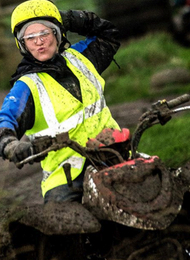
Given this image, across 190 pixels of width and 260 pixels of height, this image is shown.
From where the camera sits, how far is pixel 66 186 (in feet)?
13.4

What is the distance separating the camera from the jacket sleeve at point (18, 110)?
4035mm

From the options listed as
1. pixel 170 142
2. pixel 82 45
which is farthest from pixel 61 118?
pixel 170 142

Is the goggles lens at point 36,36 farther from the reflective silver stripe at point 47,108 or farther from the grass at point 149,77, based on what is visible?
the grass at point 149,77

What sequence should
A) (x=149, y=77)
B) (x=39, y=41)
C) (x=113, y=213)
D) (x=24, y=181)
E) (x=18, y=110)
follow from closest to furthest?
1. (x=113, y=213)
2. (x=18, y=110)
3. (x=39, y=41)
4. (x=24, y=181)
5. (x=149, y=77)

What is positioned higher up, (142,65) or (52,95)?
(52,95)

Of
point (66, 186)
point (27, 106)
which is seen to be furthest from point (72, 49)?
point (66, 186)

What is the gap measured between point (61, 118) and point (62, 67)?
385 millimetres

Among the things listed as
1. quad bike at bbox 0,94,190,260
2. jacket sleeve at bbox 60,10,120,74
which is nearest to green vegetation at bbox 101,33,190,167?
jacket sleeve at bbox 60,10,120,74

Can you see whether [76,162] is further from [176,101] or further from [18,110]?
[176,101]

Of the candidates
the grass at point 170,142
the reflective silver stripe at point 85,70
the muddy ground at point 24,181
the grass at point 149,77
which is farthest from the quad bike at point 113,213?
the grass at point 149,77

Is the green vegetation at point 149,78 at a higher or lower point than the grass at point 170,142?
lower

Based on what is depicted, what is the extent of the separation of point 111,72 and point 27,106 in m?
10.6

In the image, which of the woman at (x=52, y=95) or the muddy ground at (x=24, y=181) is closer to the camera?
the woman at (x=52, y=95)

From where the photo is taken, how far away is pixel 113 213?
3.38 m
